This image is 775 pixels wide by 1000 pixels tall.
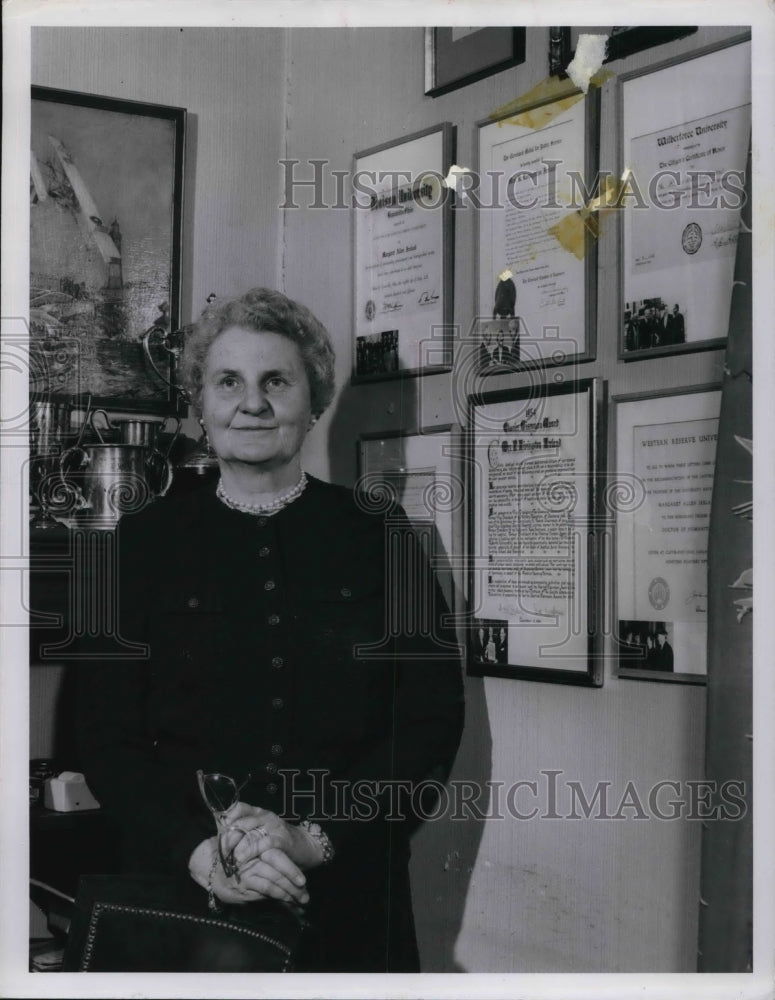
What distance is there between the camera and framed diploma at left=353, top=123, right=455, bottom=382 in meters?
1.55

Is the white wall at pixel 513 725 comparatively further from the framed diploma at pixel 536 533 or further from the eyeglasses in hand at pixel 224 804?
the eyeglasses in hand at pixel 224 804

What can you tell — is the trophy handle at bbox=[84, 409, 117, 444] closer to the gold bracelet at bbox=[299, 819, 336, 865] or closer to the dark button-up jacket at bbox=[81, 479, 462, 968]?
the dark button-up jacket at bbox=[81, 479, 462, 968]

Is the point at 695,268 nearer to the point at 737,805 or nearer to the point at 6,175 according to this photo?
the point at 737,805

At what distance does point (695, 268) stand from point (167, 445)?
74cm

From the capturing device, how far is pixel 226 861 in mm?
1510

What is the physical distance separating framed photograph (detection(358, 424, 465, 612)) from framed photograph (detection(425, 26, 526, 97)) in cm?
47

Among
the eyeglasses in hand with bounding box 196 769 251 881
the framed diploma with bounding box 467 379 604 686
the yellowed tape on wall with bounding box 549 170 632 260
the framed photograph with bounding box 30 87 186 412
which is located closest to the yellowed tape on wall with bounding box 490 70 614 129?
the yellowed tape on wall with bounding box 549 170 632 260

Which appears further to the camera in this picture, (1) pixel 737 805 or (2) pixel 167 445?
(2) pixel 167 445

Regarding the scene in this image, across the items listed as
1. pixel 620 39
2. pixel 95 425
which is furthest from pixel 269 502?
pixel 620 39

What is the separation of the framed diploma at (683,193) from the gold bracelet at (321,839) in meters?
0.74

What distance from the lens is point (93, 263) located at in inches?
61.3

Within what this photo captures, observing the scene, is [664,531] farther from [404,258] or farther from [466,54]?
[466,54]

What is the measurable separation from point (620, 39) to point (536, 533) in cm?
65

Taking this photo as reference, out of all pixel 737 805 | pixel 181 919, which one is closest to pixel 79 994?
pixel 181 919
